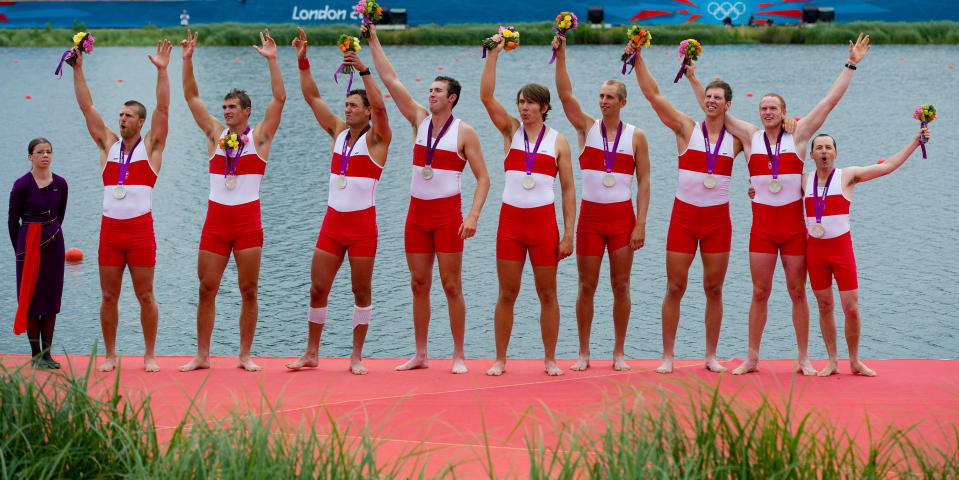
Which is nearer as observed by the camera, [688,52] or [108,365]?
[108,365]

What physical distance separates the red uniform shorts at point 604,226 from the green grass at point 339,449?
8.18ft

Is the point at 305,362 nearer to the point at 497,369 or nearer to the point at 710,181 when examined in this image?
the point at 497,369

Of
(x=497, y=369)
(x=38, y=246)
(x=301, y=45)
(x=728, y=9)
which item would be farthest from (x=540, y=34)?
(x=38, y=246)

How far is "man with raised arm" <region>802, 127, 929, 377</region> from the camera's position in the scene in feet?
22.9

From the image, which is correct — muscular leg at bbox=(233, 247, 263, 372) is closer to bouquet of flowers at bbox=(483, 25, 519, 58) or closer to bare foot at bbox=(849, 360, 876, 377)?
bouquet of flowers at bbox=(483, 25, 519, 58)

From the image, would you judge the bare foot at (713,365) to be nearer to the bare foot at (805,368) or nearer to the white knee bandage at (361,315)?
the bare foot at (805,368)

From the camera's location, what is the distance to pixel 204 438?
4516mm

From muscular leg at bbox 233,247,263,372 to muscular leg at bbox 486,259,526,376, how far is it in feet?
5.35

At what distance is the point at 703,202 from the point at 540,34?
37.0 metres

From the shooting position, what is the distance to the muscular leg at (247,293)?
7.32 meters

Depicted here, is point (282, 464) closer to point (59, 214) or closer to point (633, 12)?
point (59, 214)

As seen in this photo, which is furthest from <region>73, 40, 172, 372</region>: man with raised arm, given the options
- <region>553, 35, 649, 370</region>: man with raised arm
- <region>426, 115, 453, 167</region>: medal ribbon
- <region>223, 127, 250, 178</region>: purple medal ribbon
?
<region>553, 35, 649, 370</region>: man with raised arm

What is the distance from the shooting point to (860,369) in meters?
7.11

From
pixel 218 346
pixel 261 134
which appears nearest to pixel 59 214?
pixel 261 134
